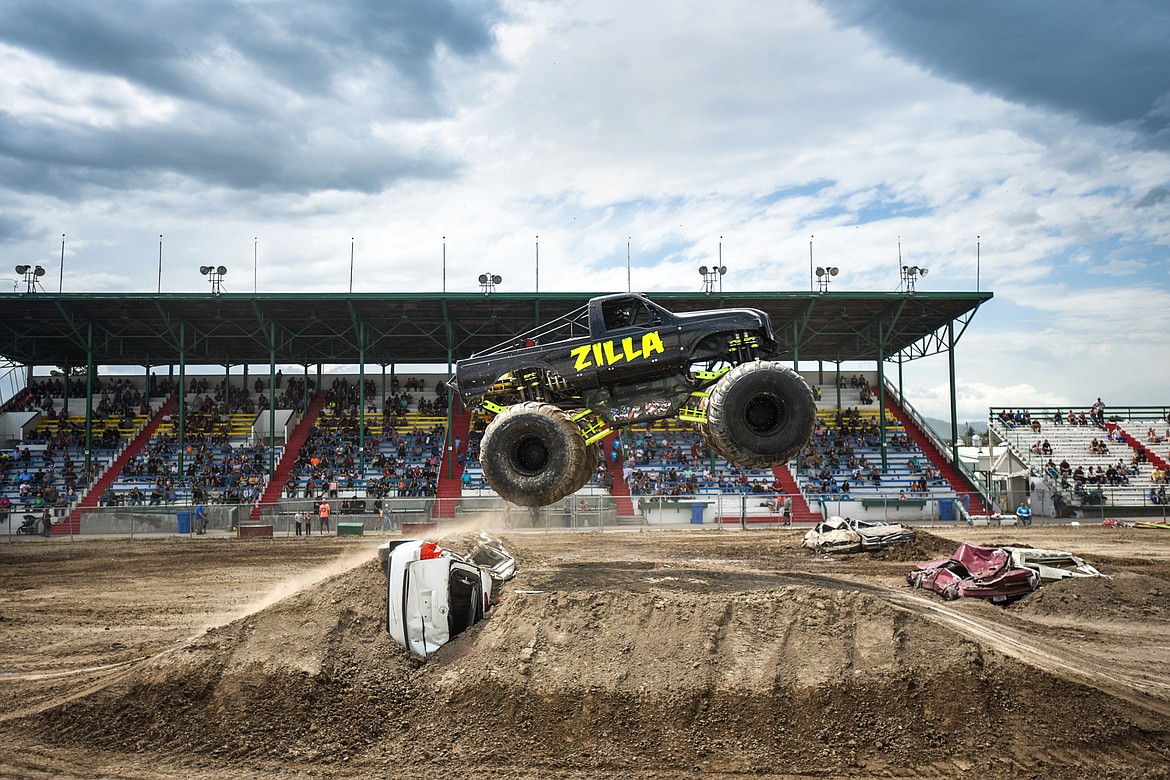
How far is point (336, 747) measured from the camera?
27.4 ft

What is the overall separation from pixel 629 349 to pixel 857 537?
10092 millimetres

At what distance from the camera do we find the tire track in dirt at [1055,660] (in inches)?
349

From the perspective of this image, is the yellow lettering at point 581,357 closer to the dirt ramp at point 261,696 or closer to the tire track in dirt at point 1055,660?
the dirt ramp at point 261,696

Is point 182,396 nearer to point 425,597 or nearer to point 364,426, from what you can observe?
point 364,426

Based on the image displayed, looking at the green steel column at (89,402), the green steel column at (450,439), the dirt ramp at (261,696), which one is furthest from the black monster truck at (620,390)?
the green steel column at (89,402)

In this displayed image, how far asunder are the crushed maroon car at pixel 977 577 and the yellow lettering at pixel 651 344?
715 cm

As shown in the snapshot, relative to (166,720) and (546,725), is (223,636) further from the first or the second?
(546,725)

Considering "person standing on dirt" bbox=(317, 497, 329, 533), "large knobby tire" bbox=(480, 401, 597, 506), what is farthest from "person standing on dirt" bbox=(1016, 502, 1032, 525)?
"person standing on dirt" bbox=(317, 497, 329, 533)

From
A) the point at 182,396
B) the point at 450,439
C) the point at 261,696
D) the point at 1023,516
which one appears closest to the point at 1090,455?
the point at 1023,516

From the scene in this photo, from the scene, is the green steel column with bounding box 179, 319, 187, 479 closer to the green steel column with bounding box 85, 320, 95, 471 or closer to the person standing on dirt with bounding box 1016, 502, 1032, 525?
the green steel column with bounding box 85, 320, 95, 471

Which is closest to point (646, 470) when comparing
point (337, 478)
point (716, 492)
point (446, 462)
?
point (716, 492)

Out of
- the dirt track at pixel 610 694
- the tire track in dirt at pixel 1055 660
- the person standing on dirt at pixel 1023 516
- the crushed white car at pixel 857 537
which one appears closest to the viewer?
the dirt track at pixel 610 694

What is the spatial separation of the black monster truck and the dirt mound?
17.7 feet

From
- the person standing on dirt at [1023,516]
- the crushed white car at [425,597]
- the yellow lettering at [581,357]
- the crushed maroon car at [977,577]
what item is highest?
the yellow lettering at [581,357]
